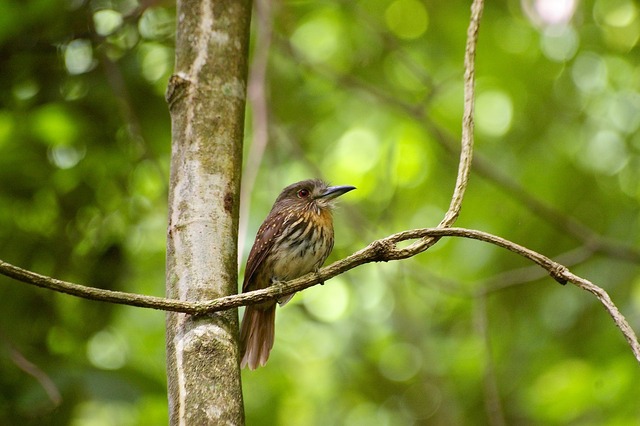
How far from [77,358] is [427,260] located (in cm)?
241

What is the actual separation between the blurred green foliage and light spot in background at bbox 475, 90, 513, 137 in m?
0.01

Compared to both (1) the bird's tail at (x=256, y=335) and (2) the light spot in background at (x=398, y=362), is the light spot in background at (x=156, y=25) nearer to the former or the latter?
(1) the bird's tail at (x=256, y=335)

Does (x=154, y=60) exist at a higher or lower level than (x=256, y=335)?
higher

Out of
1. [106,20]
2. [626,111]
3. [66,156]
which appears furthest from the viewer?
[626,111]

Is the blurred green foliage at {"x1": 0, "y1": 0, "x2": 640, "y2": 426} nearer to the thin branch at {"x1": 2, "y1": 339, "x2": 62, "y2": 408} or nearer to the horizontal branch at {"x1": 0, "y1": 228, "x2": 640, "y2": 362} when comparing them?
the thin branch at {"x1": 2, "y1": 339, "x2": 62, "y2": 408}

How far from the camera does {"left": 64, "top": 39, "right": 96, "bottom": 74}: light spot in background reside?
3504 millimetres

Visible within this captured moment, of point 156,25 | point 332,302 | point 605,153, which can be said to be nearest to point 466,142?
point 156,25

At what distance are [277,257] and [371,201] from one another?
201 cm

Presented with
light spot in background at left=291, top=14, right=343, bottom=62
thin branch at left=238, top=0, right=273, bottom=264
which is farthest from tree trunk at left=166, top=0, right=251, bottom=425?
light spot in background at left=291, top=14, right=343, bottom=62

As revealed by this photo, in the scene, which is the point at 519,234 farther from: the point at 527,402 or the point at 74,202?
the point at 74,202

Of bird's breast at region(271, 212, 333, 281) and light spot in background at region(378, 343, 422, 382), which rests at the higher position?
light spot in background at region(378, 343, 422, 382)

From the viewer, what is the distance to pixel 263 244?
295cm

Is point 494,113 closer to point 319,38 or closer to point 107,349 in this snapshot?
point 319,38

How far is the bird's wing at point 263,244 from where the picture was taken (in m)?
2.92
